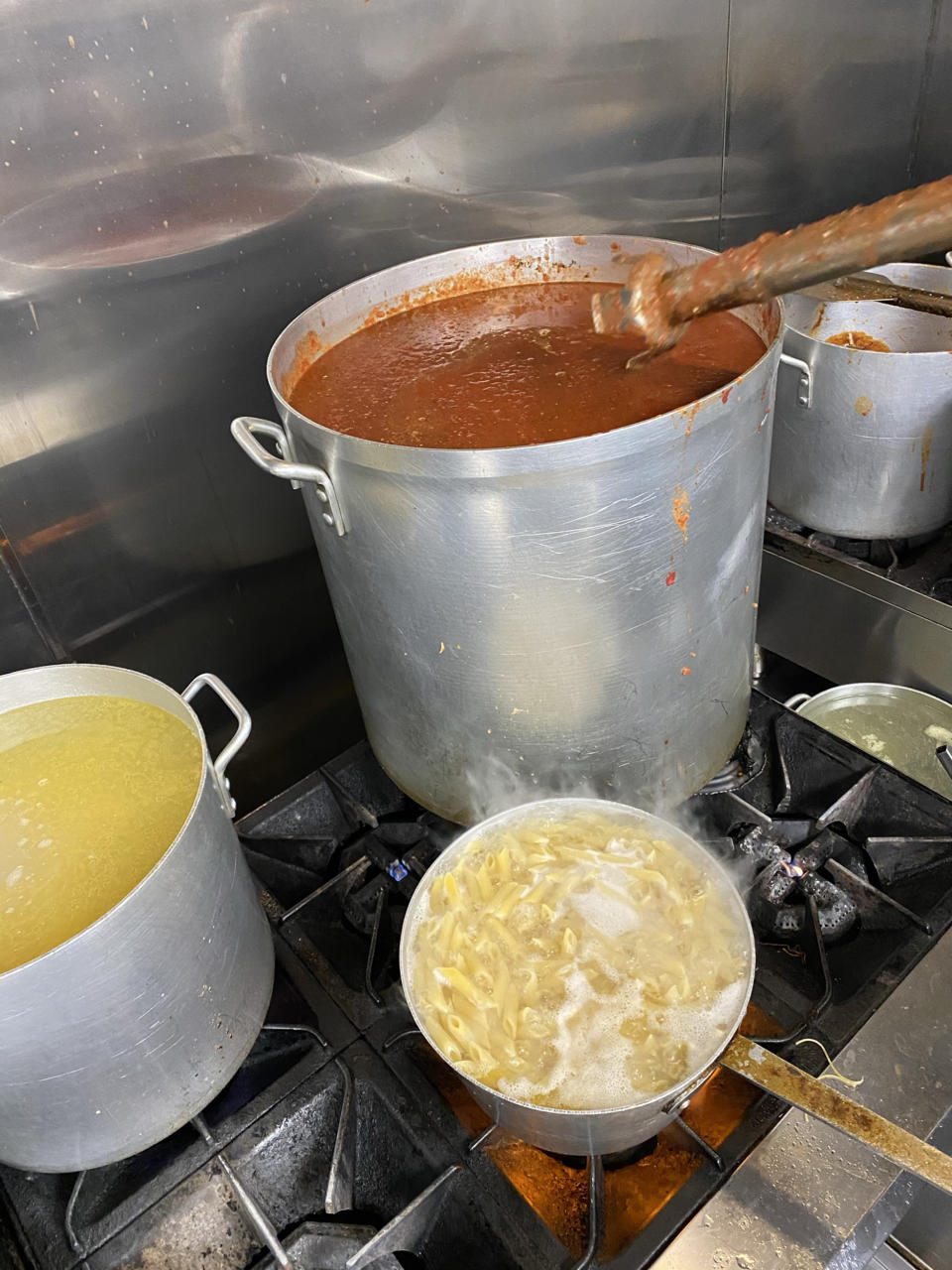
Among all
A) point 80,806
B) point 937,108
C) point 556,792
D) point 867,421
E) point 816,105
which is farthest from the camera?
point 937,108

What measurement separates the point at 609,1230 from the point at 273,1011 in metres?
0.43

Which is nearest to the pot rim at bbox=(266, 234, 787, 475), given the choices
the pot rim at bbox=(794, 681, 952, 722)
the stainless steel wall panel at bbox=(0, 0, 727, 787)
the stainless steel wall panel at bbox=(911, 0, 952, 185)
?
the stainless steel wall panel at bbox=(0, 0, 727, 787)

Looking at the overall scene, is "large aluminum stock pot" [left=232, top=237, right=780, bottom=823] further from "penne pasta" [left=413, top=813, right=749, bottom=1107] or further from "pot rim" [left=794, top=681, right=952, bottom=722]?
"pot rim" [left=794, top=681, right=952, bottom=722]

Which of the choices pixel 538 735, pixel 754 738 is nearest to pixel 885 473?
pixel 754 738

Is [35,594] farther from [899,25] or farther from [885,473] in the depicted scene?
[899,25]

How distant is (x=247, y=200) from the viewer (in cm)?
125

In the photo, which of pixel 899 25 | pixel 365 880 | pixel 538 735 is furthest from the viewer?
pixel 899 25

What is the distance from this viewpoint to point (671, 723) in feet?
3.38

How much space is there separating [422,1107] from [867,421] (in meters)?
1.14

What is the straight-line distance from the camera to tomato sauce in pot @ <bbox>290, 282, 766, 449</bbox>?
0.93m

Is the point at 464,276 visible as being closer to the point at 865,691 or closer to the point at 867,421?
the point at 867,421

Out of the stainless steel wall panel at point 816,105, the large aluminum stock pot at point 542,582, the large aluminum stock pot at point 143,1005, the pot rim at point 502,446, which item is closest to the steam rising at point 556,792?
the large aluminum stock pot at point 542,582

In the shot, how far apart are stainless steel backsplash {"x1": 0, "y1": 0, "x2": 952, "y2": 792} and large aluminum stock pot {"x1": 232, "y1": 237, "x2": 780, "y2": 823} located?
281 mm

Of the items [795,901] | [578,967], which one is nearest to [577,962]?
[578,967]
